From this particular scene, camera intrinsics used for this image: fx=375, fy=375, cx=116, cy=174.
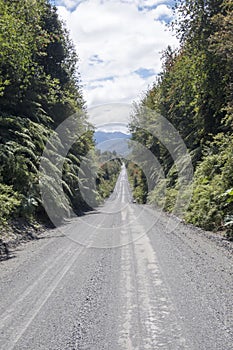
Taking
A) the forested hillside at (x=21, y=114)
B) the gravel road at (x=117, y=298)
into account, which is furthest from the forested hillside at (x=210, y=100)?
Result: the forested hillside at (x=21, y=114)

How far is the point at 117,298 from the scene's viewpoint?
5828 millimetres

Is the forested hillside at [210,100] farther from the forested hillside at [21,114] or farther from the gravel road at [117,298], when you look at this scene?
the forested hillside at [21,114]

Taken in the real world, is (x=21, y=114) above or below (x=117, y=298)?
above

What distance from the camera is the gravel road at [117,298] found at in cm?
430

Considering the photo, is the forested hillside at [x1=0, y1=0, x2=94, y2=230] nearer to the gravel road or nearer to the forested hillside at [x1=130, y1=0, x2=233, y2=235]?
the gravel road

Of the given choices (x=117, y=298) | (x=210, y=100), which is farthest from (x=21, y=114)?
(x=117, y=298)

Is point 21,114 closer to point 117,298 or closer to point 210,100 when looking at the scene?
point 210,100

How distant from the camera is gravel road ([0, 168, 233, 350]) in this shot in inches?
169

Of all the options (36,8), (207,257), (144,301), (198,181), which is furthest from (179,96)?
(144,301)

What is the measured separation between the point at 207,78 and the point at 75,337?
16142 millimetres

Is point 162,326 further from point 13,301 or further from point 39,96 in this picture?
point 39,96

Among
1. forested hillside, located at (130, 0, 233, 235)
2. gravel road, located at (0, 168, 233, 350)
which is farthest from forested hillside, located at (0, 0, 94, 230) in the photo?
forested hillside, located at (130, 0, 233, 235)

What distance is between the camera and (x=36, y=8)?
57.1 ft

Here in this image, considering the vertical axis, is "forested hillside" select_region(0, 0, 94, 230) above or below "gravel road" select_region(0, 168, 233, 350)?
above
